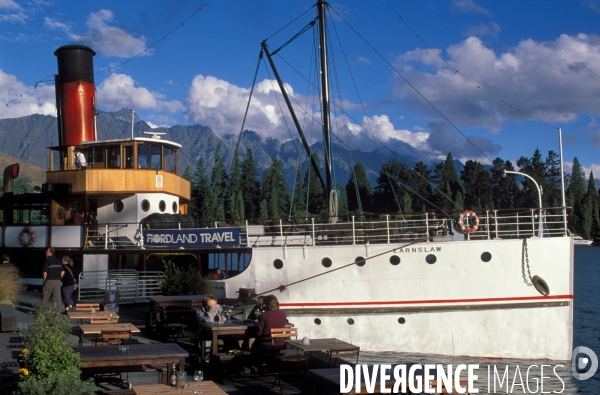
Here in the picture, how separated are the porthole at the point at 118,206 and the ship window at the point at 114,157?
4.06 feet

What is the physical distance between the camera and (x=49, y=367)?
20.3 feet

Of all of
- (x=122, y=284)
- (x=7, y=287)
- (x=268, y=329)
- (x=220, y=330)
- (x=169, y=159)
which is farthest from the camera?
(x=169, y=159)

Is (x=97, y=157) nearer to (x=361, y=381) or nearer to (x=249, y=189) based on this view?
(x=361, y=381)

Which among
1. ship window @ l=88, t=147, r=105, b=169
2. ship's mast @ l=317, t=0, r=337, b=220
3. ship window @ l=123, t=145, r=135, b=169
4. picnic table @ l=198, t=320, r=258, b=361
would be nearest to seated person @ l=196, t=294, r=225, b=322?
picnic table @ l=198, t=320, r=258, b=361

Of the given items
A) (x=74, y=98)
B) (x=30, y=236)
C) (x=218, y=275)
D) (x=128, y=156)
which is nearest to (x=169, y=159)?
(x=128, y=156)

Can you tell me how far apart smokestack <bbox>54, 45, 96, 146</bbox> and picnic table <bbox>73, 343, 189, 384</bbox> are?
1813 cm

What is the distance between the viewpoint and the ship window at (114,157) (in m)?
21.9

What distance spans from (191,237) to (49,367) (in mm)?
11836

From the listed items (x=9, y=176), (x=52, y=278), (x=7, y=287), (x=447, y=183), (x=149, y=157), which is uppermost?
(x=447, y=183)

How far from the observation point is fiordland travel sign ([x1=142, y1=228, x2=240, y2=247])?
17.5m

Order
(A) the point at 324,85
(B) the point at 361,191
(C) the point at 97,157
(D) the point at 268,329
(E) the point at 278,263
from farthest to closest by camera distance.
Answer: (B) the point at 361,191 → (C) the point at 97,157 → (A) the point at 324,85 → (E) the point at 278,263 → (D) the point at 268,329

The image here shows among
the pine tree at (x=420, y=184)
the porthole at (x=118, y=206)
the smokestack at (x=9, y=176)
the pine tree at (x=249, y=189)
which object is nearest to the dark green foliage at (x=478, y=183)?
the pine tree at (x=420, y=184)

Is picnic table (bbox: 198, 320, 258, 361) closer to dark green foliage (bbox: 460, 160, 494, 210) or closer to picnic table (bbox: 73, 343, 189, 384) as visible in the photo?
picnic table (bbox: 73, 343, 189, 384)

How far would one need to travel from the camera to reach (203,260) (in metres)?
21.1
